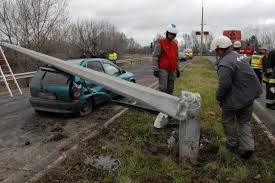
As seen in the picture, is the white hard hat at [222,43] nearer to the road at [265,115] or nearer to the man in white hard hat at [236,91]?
the man in white hard hat at [236,91]

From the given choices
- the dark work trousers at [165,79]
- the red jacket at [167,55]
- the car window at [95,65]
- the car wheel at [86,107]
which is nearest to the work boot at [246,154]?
the dark work trousers at [165,79]

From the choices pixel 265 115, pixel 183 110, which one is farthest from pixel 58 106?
pixel 265 115

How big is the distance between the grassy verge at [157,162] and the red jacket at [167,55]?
1531 millimetres

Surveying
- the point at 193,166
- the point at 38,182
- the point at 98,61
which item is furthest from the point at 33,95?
the point at 193,166

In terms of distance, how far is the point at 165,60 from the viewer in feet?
26.8

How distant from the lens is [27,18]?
24.0 metres

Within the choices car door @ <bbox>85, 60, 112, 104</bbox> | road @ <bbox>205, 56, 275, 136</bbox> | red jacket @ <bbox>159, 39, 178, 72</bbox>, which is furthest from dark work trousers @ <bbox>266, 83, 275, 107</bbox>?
car door @ <bbox>85, 60, 112, 104</bbox>

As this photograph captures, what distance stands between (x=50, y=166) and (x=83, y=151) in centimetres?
80

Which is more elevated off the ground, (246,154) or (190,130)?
(190,130)

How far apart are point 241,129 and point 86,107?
463 centimetres

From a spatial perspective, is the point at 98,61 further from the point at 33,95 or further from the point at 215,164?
the point at 215,164

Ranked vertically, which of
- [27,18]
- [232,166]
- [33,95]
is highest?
[27,18]

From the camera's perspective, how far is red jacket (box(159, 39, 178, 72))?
26.5 feet

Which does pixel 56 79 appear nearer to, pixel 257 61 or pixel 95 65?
pixel 95 65
